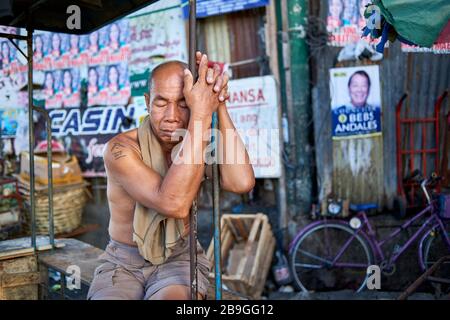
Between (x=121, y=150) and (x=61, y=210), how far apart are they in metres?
4.40

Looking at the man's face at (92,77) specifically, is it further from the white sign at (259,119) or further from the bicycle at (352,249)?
the bicycle at (352,249)

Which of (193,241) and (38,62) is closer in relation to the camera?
(193,241)

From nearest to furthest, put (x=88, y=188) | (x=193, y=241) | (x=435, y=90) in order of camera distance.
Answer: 1. (x=193, y=241)
2. (x=435, y=90)
3. (x=88, y=188)

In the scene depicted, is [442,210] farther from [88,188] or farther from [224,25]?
[88,188]

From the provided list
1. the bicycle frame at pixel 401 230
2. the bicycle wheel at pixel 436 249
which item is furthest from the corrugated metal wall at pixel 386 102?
the bicycle wheel at pixel 436 249

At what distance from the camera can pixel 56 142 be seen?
23.6ft

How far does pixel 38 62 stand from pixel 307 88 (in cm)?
444

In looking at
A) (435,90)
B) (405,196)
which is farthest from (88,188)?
(435,90)

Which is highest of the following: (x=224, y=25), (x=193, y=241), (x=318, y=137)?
(x=224, y=25)

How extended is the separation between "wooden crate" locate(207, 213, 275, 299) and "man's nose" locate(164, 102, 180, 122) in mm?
3117

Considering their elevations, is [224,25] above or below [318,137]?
above

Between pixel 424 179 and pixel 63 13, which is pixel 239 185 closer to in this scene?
pixel 63 13

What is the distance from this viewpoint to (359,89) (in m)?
5.55

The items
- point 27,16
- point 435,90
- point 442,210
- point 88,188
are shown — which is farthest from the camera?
point 88,188
